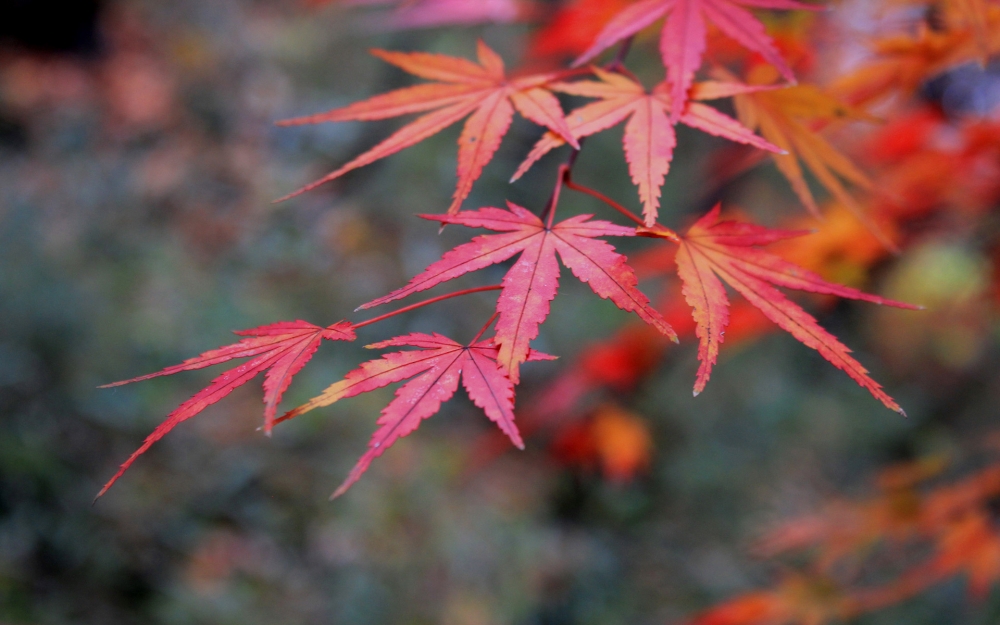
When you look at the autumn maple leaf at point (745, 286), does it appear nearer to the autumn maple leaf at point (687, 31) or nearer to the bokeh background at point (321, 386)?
the autumn maple leaf at point (687, 31)

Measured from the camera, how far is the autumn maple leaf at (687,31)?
0.60m

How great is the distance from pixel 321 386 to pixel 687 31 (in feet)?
7.36

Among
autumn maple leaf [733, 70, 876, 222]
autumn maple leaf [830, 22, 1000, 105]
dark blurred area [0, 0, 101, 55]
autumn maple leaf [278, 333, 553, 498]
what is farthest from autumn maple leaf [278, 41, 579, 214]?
dark blurred area [0, 0, 101, 55]

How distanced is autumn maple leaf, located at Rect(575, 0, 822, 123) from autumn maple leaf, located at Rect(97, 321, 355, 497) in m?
0.37

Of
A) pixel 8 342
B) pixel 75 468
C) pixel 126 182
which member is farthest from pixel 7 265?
pixel 126 182

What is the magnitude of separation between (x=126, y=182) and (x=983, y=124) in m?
3.66

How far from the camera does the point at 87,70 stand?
13.0 feet

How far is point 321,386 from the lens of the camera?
2584mm

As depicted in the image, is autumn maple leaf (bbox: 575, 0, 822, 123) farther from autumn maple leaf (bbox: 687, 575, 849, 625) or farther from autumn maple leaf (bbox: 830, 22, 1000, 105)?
autumn maple leaf (bbox: 687, 575, 849, 625)

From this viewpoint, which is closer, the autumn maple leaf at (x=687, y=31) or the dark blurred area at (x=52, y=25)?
the autumn maple leaf at (x=687, y=31)

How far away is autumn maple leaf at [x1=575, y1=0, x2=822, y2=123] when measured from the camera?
601 mm

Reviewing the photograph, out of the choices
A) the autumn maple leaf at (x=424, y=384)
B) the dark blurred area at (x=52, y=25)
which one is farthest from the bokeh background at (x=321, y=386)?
the autumn maple leaf at (x=424, y=384)

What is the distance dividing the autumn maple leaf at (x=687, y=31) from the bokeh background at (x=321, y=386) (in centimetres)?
111

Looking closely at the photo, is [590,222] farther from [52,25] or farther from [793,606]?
[52,25]
